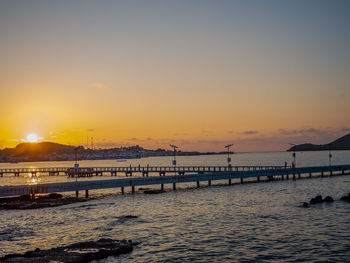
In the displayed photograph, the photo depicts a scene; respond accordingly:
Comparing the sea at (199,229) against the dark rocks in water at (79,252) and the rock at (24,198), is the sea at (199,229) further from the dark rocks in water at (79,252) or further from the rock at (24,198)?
the rock at (24,198)

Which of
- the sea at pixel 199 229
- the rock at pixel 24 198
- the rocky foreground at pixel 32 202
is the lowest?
the sea at pixel 199 229

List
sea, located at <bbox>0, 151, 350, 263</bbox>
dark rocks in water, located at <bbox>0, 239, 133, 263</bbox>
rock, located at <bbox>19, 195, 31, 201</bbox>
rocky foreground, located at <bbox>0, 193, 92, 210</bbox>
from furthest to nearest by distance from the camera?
rock, located at <bbox>19, 195, 31, 201</bbox>
rocky foreground, located at <bbox>0, 193, 92, 210</bbox>
sea, located at <bbox>0, 151, 350, 263</bbox>
dark rocks in water, located at <bbox>0, 239, 133, 263</bbox>

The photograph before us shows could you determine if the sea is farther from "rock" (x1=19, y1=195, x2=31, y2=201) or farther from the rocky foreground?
A: "rock" (x1=19, y1=195, x2=31, y2=201)

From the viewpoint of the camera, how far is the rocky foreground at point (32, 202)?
43.1m

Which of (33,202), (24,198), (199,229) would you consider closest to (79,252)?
(199,229)

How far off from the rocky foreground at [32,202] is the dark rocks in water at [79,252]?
23.2 meters

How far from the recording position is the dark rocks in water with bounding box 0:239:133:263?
19625 millimetres

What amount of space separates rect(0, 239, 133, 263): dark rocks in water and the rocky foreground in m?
23.2

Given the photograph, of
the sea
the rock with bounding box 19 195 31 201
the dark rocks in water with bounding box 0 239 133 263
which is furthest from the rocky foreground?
the dark rocks in water with bounding box 0 239 133 263

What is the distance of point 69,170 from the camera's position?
107688 millimetres

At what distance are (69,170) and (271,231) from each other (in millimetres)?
90810

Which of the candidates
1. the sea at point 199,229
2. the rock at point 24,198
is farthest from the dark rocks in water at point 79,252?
the rock at point 24,198

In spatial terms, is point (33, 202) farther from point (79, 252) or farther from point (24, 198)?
point (79, 252)

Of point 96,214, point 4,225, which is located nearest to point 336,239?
point 96,214
